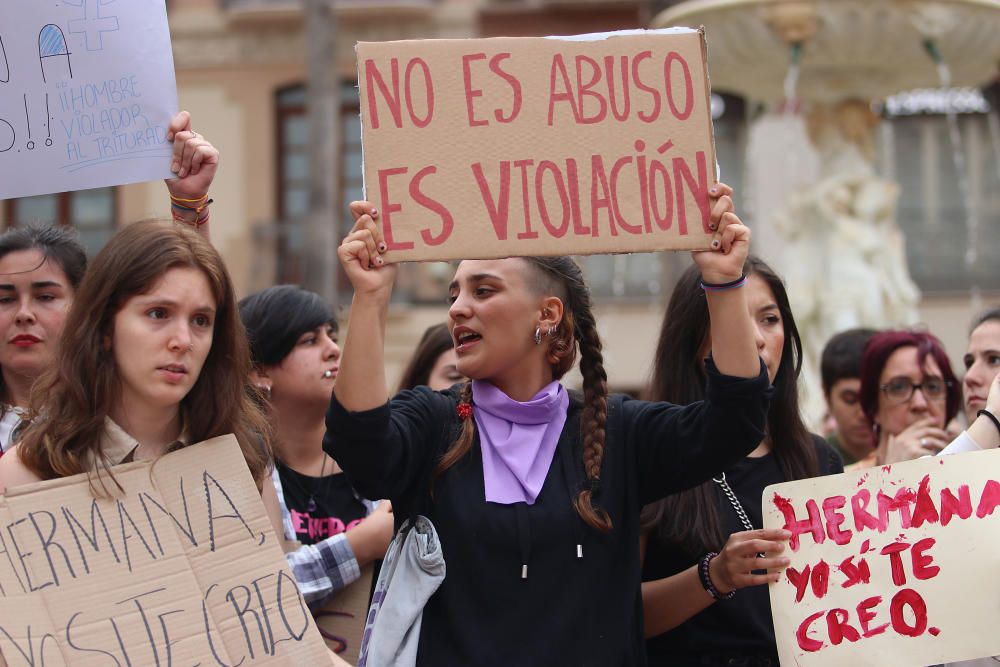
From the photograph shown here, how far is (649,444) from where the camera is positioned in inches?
124

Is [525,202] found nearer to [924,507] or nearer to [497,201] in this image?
[497,201]

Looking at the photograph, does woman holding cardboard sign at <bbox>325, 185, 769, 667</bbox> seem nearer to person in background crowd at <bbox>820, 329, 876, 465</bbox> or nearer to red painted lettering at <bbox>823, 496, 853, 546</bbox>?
red painted lettering at <bbox>823, 496, 853, 546</bbox>

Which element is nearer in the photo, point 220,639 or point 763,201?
point 220,639

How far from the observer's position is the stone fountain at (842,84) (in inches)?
364

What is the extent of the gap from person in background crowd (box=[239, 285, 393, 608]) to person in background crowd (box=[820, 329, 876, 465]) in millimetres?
2198

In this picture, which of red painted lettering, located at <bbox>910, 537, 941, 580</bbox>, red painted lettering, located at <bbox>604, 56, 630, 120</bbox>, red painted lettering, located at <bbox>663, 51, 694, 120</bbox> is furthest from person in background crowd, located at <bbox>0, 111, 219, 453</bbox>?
red painted lettering, located at <bbox>910, 537, 941, 580</bbox>

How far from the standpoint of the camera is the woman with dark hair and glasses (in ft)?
15.0

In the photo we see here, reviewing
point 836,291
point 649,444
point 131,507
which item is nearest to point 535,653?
point 649,444

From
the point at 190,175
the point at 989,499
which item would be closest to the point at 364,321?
the point at 190,175

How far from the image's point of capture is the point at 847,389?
557cm

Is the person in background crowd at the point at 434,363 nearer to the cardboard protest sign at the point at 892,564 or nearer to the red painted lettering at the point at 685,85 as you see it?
the cardboard protest sign at the point at 892,564

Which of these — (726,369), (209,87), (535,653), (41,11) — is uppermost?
(209,87)

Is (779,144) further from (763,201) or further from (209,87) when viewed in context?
(209,87)

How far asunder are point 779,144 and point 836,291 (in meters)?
7.22
